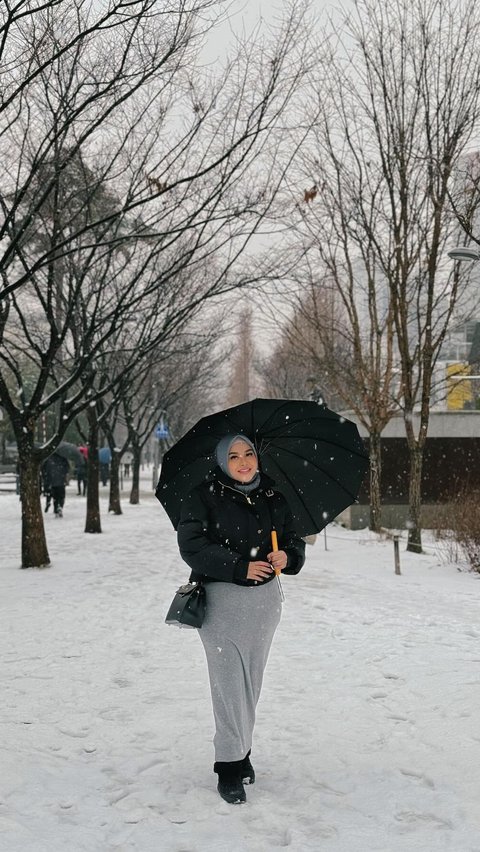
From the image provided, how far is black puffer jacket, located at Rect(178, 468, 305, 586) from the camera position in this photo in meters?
3.40

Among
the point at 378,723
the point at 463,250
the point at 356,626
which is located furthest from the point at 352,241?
the point at 378,723

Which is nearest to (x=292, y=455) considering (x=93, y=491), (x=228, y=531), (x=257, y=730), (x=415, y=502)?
(x=228, y=531)

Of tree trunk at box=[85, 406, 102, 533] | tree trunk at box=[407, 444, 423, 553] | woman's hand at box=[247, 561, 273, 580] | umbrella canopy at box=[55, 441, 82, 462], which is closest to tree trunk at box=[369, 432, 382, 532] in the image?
tree trunk at box=[407, 444, 423, 553]

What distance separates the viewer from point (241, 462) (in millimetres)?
3529

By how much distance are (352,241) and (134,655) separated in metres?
11.5

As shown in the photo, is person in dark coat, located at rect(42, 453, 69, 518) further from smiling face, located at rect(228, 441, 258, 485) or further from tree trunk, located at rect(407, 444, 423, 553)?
smiling face, located at rect(228, 441, 258, 485)

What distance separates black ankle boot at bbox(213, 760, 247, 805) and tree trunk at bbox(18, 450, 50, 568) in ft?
25.9

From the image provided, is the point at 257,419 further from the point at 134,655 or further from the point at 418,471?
the point at 418,471

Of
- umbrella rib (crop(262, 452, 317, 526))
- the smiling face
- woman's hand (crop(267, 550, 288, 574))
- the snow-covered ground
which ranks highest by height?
the smiling face

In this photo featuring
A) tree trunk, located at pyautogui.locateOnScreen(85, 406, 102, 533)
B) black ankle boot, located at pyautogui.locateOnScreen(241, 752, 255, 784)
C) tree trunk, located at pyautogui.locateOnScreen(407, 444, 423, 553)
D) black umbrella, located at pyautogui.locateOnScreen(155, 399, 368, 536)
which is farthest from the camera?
tree trunk, located at pyautogui.locateOnScreen(85, 406, 102, 533)

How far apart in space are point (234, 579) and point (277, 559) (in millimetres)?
240

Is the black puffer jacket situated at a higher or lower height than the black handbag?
higher

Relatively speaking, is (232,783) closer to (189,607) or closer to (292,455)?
(189,607)

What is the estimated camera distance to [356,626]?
732cm
